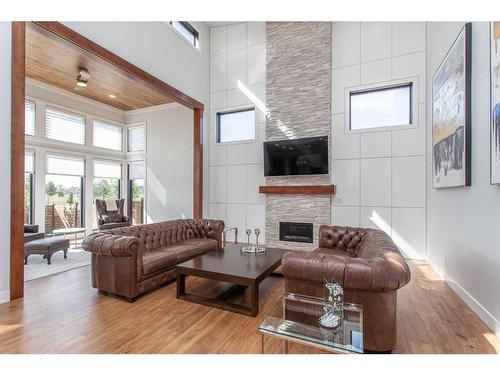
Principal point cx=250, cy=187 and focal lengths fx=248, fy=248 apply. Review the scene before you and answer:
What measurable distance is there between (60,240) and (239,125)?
175 inches

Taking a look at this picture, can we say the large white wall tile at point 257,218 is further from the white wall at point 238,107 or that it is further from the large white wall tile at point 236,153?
the large white wall tile at point 236,153

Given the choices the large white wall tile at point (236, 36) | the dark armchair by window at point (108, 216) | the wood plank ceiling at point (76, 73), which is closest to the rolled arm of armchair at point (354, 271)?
the wood plank ceiling at point (76, 73)

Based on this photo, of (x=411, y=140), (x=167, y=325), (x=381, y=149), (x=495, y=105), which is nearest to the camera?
(x=495, y=105)

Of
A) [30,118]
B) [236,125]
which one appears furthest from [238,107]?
[30,118]

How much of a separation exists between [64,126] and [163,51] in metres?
3.82

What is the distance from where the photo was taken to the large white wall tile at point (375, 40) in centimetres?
490

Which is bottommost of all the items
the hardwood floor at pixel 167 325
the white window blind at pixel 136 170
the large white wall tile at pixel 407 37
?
the hardwood floor at pixel 167 325

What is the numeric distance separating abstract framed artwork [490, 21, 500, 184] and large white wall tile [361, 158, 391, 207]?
2684 mm

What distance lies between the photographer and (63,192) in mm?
6742

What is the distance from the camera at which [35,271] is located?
3832 millimetres

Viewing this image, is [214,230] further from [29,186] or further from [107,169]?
[107,169]

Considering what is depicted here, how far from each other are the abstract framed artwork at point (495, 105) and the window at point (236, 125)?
14.5ft
